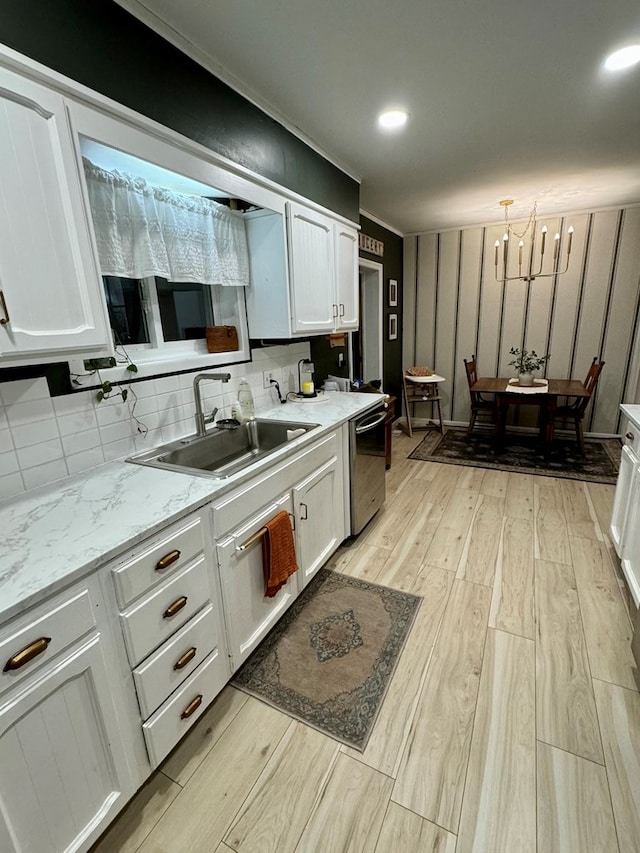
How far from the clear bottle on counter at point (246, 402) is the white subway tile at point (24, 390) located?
93cm

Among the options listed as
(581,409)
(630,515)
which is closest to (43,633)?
(630,515)

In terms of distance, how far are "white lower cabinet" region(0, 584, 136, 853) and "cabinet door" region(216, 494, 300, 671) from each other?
47 cm

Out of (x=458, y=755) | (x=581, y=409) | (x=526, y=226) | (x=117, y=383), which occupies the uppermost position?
(x=526, y=226)

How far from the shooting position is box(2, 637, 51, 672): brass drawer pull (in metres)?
0.80

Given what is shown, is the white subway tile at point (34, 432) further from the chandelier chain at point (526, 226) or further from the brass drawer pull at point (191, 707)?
the chandelier chain at point (526, 226)

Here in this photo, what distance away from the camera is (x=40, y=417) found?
1353mm

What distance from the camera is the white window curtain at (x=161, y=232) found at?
1.48 metres

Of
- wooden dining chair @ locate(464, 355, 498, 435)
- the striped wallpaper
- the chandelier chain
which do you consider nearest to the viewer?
the chandelier chain

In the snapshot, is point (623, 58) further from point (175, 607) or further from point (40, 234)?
point (175, 607)

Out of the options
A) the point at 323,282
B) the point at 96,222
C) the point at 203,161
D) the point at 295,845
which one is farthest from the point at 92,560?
the point at 323,282

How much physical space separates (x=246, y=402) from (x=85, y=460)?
0.86 meters

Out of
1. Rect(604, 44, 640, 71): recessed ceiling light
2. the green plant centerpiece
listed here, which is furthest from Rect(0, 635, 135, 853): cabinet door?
the green plant centerpiece

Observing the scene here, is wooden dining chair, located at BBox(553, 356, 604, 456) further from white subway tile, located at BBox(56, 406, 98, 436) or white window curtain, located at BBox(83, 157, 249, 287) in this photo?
white subway tile, located at BBox(56, 406, 98, 436)

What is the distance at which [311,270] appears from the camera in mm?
2359
